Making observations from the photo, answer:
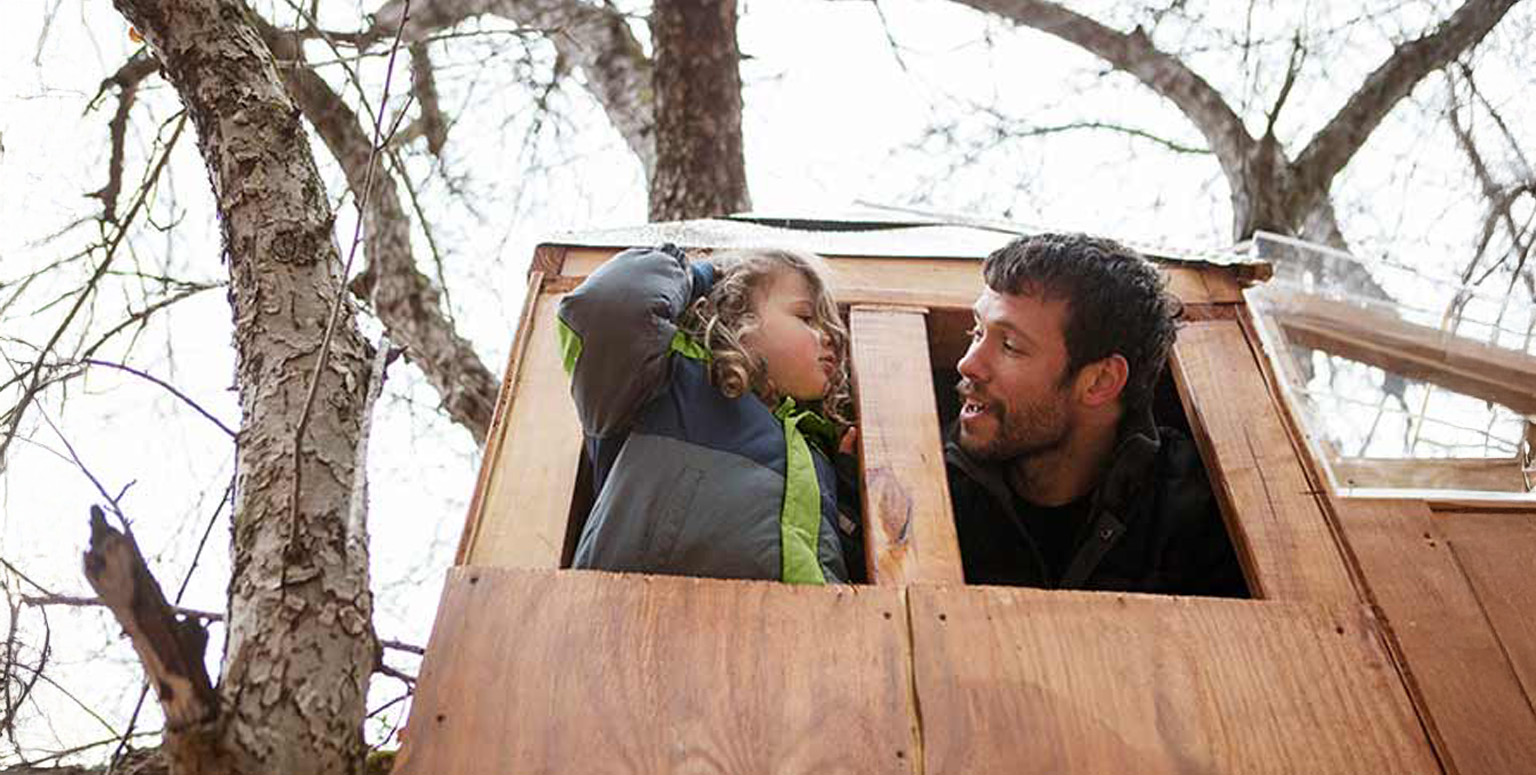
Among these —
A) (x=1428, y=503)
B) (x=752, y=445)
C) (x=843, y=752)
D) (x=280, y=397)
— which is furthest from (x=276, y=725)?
(x=1428, y=503)

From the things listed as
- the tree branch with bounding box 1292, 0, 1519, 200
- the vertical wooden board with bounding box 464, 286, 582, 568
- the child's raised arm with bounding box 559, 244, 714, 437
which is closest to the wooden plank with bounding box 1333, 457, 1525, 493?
the child's raised arm with bounding box 559, 244, 714, 437

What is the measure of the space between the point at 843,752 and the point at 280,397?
925 mm

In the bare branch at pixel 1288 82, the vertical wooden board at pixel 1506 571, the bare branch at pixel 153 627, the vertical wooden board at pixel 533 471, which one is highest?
the bare branch at pixel 1288 82

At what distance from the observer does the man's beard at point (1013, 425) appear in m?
2.69

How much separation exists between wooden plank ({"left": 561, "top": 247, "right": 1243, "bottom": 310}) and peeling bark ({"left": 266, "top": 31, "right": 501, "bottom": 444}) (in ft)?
6.02

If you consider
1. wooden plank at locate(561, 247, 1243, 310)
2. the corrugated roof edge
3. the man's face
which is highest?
the corrugated roof edge

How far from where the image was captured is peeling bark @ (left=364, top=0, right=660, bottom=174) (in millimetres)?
4777

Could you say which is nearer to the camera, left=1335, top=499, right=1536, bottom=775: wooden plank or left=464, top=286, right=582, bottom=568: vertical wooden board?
left=1335, top=499, right=1536, bottom=775: wooden plank

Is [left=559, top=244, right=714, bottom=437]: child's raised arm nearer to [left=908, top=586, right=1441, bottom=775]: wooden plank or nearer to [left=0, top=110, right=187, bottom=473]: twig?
[left=908, top=586, right=1441, bottom=775]: wooden plank

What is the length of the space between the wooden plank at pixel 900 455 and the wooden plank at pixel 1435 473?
2.46 ft

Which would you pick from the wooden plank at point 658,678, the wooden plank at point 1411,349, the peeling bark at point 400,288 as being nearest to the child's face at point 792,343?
the wooden plank at point 658,678

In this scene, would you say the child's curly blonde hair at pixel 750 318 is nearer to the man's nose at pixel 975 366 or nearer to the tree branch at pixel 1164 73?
the man's nose at pixel 975 366

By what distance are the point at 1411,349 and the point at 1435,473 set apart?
22.4 inches

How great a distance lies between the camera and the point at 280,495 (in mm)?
1594
